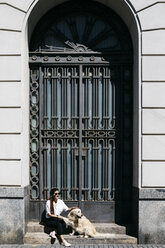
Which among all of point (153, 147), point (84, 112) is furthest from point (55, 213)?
point (153, 147)

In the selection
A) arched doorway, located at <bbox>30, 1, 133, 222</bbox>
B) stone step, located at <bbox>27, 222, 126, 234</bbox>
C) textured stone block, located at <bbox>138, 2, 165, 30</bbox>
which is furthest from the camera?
arched doorway, located at <bbox>30, 1, 133, 222</bbox>

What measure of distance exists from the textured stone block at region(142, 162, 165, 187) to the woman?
87.5 inches

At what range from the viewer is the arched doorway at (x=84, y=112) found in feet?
34.4

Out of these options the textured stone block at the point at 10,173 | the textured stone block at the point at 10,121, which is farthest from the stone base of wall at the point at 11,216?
the textured stone block at the point at 10,121

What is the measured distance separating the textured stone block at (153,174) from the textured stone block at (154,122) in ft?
2.85

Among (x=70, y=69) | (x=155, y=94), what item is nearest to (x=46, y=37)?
(x=70, y=69)

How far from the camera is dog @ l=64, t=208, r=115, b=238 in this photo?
9.75m

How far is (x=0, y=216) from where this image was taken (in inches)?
380

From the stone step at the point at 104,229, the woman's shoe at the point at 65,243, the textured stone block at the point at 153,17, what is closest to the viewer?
the woman's shoe at the point at 65,243

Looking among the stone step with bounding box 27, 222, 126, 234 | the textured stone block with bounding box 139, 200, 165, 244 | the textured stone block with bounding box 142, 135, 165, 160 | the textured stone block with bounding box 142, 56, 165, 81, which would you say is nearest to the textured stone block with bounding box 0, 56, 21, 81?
the textured stone block with bounding box 142, 56, 165, 81

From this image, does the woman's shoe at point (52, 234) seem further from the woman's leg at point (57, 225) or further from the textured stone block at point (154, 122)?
the textured stone block at point (154, 122)

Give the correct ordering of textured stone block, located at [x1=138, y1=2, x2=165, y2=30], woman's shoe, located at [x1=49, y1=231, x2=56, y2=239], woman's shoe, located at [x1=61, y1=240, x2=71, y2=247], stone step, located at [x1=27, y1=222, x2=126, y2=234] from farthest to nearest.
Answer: stone step, located at [x1=27, y1=222, x2=126, y2=234] → woman's shoe, located at [x1=49, y1=231, x2=56, y2=239] → textured stone block, located at [x1=138, y1=2, x2=165, y2=30] → woman's shoe, located at [x1=61, y1=240, x2=71, y2=247]

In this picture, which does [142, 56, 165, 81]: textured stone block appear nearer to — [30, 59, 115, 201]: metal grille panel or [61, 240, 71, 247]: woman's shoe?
[30, 59, 115, 201]: metal grille panel

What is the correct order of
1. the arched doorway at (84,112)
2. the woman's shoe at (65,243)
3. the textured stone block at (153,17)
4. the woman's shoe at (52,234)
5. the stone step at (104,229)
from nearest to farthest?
1. the woman's shoe at (65,243)
2. the textured stone block at (153,17)
3. the woman's shoe at (52,234)
4. the stone step at (104,229)
5. the arched doorway at (84,112)
